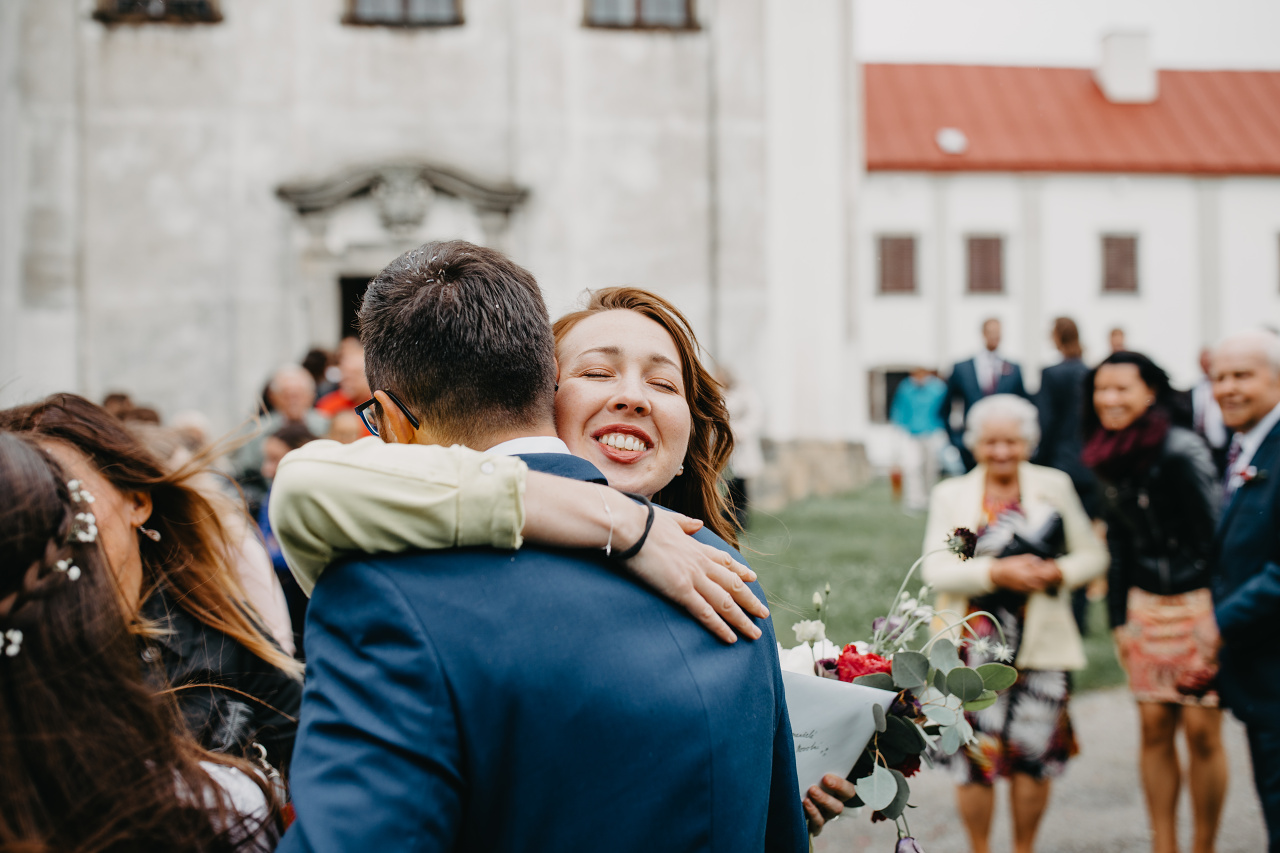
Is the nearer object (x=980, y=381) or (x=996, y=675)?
(x=996, y=675)

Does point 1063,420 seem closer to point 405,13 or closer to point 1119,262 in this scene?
point 405,13

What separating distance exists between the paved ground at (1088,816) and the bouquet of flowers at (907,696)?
232 cm

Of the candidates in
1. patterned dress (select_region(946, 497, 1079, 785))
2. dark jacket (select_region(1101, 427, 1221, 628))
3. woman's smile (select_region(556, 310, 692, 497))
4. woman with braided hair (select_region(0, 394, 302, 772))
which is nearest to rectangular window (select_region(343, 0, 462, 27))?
dark jacket (select_region(1101, 427, 1221, 628))

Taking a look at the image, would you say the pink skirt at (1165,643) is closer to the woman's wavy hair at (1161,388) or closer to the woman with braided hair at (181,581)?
the woman's wavy hair at (1161,388)

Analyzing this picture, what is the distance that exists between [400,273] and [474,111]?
14.2 metres

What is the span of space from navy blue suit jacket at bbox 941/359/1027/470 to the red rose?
8164 mm

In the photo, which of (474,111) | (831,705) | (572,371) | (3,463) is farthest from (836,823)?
(474,111)

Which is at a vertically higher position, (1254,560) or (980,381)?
(980,381)

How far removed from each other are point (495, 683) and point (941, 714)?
48.4 inches

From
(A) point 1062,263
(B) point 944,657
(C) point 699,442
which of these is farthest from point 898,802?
(A) point 1062,263

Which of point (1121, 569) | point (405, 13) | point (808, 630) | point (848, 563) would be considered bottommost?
point (848, 563)

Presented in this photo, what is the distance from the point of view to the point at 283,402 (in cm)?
679

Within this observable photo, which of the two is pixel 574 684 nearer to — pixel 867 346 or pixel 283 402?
pixel 283 402

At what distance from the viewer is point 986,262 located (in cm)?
2855
